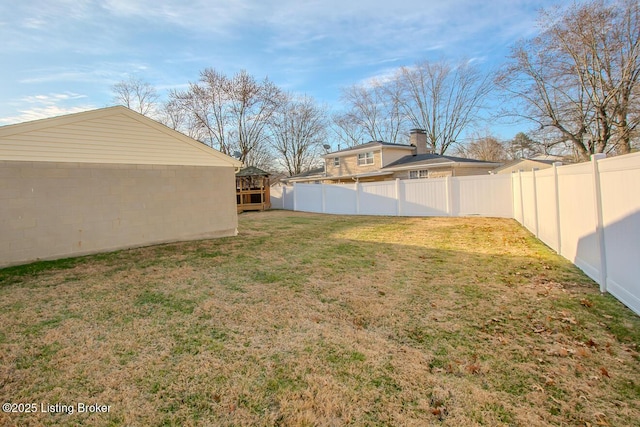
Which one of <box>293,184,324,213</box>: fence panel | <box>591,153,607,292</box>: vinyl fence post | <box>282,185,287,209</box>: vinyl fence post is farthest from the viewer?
<box>282,185,287,209</box>: vinyl fence post

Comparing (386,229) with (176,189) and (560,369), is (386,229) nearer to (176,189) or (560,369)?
(176,189)

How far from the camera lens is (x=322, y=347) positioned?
A: 115 inches

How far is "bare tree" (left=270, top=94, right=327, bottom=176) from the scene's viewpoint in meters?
35.7

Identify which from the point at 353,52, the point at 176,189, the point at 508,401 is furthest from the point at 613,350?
the point at 353,52

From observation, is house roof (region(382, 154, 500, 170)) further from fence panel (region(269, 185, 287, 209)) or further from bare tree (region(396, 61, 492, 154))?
bare tree (region(396, 61, 492, 154))

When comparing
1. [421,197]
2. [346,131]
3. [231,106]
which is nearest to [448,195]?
[421,197]

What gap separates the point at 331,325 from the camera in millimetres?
3379

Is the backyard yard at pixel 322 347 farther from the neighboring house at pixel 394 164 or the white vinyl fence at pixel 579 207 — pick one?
the neighboring house at pixel 394 164

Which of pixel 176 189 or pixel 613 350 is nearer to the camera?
pixel 613 350

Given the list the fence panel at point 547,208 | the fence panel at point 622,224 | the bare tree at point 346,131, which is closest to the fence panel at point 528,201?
the fence panel at point 547,208

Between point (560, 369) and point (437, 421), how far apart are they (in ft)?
4.16

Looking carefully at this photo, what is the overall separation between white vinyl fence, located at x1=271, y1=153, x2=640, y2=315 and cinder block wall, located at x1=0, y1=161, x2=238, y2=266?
8.38m

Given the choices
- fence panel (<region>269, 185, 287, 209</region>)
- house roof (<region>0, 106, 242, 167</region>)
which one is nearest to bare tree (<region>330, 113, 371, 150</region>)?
fence panel (<region>269, 185, 287, 209</region>)

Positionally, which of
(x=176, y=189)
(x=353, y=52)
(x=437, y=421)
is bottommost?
(x=437, y=421)
